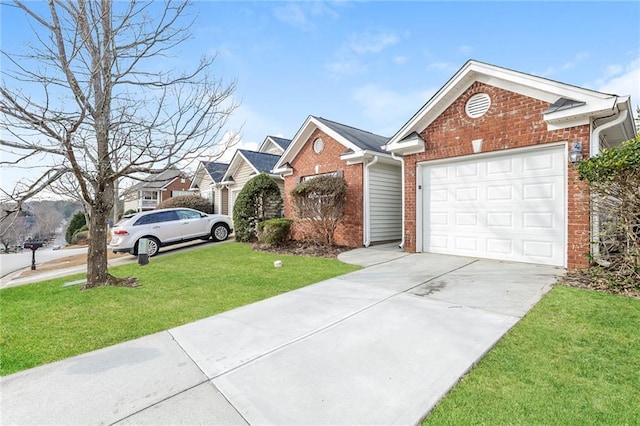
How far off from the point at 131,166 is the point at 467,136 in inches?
312

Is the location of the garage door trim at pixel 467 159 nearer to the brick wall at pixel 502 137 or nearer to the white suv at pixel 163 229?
the brick wall at pixel 502 137

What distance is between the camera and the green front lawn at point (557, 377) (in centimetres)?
216

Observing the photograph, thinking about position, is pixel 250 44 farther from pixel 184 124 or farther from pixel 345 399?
pixel 345 399

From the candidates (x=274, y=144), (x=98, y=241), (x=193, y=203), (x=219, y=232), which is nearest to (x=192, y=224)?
(x=219, y=232)

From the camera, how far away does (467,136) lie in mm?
7719

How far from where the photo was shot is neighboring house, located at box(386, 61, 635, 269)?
6102 mm

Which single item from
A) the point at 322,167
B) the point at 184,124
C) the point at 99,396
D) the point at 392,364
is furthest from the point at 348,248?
the point at 99,396

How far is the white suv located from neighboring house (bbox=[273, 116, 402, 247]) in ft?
13.0

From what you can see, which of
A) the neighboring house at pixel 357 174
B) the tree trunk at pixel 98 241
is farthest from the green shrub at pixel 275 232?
the tree trunk at pixel 98 241

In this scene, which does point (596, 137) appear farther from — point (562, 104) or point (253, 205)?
point (253, 205)

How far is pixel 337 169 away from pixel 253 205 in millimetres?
4165

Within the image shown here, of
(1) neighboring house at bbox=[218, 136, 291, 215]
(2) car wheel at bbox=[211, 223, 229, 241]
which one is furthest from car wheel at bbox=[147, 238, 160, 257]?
(1) neighboring house at bbox=[218, 136, 291, 215]

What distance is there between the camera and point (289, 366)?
2.92m

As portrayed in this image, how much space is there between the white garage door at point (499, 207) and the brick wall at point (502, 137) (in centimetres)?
25
